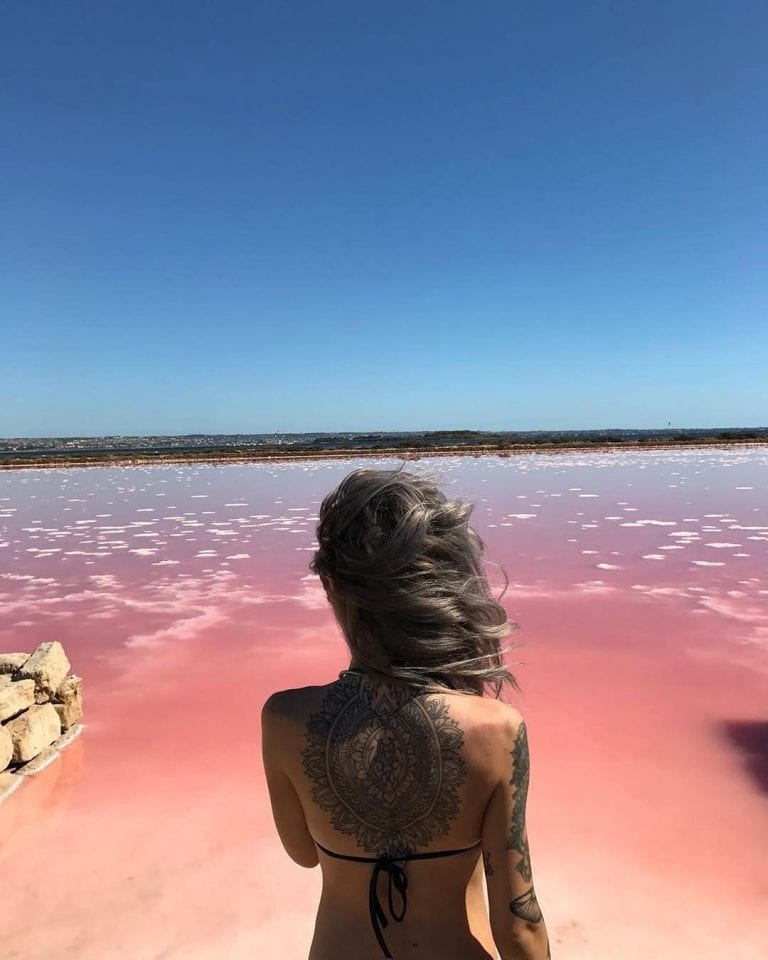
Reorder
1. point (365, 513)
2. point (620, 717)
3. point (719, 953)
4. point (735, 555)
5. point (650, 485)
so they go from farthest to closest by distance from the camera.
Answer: point (650, 485), point (735, 555), point (620, 717), point (719, 953), point (365, 513)

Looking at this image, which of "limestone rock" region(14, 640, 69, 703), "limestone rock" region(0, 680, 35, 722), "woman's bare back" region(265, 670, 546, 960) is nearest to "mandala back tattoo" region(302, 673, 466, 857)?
"woman's bare back" region(265, 670, 546, 960)

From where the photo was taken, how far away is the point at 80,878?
2.86 meters

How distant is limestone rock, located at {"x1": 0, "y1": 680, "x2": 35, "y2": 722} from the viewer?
12.1 feet

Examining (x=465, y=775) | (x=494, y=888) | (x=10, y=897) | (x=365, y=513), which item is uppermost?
(x=365, y=513)

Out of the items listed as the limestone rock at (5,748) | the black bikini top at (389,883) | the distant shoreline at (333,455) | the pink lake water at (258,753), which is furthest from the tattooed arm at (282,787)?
the distant shoreline at (333,455)

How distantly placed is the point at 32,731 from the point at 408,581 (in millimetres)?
3545

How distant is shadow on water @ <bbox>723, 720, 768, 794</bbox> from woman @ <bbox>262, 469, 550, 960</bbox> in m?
2.79

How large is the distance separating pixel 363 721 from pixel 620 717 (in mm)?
3446

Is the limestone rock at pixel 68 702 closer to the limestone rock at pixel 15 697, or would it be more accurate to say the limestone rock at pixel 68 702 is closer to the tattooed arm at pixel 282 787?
the limestone rock at pixel 15 697

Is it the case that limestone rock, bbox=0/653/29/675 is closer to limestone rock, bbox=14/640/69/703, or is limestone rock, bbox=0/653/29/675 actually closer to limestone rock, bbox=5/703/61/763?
limestone rock, bbox=14/640/69/703

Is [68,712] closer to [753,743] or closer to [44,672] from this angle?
[44,672]

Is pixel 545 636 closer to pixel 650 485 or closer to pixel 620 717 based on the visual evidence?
pixel 620 717

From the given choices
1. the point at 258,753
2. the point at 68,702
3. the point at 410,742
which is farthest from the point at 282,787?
the point at 68,702

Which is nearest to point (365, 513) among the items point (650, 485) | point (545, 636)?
point (545, 636)
